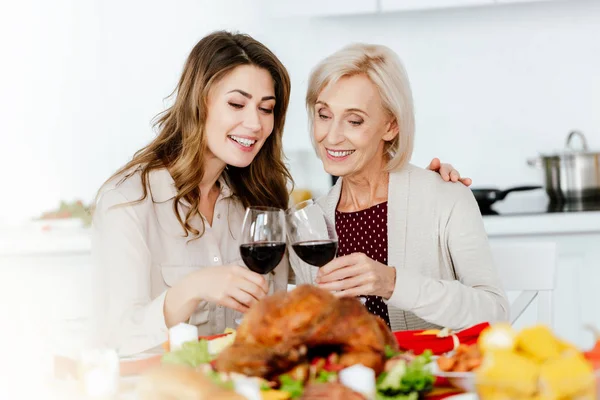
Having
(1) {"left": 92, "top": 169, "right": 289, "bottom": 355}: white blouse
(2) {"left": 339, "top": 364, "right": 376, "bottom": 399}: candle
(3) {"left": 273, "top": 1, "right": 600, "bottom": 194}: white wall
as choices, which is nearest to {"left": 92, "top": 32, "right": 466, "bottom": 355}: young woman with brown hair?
(1) {"left": 92, "top": 169, "right": 289, "bottom": 355}: white blouse

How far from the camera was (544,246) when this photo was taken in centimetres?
207

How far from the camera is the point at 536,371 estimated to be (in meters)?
0.84

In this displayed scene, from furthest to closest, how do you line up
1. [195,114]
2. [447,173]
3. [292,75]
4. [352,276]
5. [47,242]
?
[292,75] → [47,242] → [447,173] → [195,114] → [352,276]

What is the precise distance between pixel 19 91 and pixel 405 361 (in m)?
3.92

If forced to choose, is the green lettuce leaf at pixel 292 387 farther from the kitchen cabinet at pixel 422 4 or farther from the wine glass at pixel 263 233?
the kitchen cabinet at pixel 422 4

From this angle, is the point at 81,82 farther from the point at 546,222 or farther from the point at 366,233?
the point at 366,233

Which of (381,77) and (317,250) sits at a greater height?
(381,77)

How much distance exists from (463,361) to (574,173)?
2.65m

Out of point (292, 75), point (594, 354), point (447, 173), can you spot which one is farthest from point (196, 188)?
point (292, 75)

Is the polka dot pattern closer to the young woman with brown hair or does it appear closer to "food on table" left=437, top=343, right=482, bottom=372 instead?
the young woman with brown hair

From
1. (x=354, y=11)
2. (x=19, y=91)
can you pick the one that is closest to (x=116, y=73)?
(x=19, y=91)

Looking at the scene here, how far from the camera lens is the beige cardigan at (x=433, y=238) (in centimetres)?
193

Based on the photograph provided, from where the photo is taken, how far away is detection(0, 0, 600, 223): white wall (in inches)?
153

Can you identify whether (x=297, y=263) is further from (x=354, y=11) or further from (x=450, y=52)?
(x=450, y=52)
